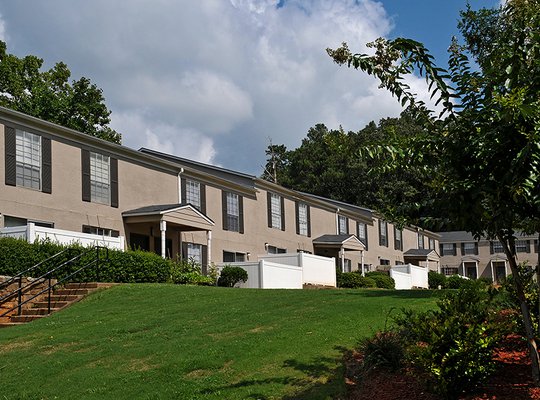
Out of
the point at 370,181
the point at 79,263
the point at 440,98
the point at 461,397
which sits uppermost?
the point at 370,181

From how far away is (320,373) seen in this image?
8961mm

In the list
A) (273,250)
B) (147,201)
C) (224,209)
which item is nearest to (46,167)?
(147,201)

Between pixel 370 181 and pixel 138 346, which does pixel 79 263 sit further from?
pixel 370 181

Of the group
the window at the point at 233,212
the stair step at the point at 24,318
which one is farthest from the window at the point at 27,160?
the window at the point at 233,212

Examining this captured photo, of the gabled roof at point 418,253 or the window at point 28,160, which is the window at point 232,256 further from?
the gabled roof at point 418,253

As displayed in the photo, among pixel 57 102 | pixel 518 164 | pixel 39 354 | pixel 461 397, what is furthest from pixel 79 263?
pixel 57 102

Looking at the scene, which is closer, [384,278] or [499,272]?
[384,278]

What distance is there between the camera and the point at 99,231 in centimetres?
2561

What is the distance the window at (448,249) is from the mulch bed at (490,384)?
6351 centimetres

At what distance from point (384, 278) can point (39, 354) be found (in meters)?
27.9

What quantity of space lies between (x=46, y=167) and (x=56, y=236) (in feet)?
10.6

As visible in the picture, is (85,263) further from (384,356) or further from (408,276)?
(408,276)

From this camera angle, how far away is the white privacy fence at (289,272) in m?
26.6

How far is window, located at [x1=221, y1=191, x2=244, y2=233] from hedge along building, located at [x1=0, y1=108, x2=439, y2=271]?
0.17ft
